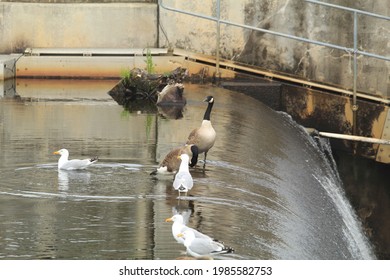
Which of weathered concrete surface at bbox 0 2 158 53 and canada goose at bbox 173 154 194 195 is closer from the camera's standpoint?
canada goose at bbox 173 154 194 195

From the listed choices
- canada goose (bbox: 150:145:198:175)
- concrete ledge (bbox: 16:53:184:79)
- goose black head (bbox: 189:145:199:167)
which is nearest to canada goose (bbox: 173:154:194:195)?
canada goose (bbox: 150:145:198:175)

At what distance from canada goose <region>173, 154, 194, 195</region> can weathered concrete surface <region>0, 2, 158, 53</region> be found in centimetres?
849

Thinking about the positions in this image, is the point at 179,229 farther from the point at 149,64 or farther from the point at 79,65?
the point at 79,65

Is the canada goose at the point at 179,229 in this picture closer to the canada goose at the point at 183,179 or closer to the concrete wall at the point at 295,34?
the canada goose at the point at 183,179

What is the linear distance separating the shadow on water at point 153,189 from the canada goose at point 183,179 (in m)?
0.11

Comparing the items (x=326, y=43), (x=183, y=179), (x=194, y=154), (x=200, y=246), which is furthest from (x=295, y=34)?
(x=200, y=246)

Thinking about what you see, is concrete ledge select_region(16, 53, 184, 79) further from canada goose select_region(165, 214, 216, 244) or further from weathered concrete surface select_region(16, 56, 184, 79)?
canada goose select_region(165, 214, 216, 244)

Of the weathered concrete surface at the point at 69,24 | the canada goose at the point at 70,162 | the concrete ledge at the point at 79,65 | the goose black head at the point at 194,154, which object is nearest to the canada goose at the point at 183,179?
the goose black head at the point at 194,154

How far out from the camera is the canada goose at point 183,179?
10.2m

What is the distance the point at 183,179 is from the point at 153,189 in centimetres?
48

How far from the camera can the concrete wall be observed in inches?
696

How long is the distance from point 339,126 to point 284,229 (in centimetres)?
790

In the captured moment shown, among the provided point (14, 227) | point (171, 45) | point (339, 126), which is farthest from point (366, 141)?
point (14, 227)
